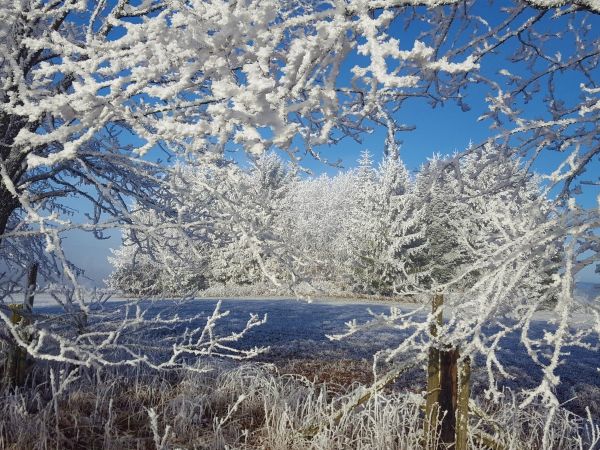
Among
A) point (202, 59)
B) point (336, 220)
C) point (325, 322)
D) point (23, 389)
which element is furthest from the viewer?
point (336, 220)

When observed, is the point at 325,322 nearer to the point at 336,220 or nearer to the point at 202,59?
the point at 202,59

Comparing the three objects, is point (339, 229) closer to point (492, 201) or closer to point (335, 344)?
point (335, 344)

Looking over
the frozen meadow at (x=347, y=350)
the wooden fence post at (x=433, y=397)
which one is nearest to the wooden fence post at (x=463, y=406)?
the wooden fence post at (x=433, y=397)

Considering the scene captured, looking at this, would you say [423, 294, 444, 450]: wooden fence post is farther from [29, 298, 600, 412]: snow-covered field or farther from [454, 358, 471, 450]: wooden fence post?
[29, 298, 600, 412]: snow-covered field

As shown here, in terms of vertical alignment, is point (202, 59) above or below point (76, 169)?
below

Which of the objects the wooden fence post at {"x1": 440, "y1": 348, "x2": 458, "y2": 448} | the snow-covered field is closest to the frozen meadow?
the snow-covered field

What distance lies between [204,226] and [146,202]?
1173 millimetres

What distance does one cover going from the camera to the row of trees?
10.4 ft

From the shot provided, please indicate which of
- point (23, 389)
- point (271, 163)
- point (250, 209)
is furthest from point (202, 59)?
point (271, 163)

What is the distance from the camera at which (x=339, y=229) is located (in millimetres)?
44031

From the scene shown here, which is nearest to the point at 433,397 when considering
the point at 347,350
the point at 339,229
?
the point at 347,350

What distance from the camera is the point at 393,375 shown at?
3.52 meters

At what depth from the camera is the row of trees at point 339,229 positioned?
3164 millimetres

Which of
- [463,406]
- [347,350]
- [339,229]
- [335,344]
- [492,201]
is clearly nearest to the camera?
[463,406]
